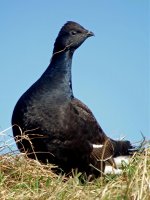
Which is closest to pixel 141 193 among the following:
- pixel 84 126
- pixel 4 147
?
pixel 4 147

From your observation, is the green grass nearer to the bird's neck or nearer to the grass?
the grass

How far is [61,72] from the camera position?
7.17 m

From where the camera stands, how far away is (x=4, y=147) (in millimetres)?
5355

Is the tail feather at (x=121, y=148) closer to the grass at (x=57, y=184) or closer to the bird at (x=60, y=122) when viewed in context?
the bird at (x=60, y=122)

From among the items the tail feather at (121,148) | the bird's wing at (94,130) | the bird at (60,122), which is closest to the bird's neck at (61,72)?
the bird at (60,122)


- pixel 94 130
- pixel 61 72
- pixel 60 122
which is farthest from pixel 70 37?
pixel 60 122

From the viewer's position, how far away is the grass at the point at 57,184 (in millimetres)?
4059

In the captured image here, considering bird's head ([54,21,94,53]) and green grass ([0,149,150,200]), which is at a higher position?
bird's head ([54,21,94,53])

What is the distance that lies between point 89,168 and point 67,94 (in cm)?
95

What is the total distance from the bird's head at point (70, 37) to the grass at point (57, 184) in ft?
7.83

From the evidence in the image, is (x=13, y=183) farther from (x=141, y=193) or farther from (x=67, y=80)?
(x=67, y=80)

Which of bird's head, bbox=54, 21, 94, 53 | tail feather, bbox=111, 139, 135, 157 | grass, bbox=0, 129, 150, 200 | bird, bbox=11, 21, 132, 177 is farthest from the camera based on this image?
tail feather, bbox=111, 139, 135, 157

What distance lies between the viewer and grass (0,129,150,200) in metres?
4.06

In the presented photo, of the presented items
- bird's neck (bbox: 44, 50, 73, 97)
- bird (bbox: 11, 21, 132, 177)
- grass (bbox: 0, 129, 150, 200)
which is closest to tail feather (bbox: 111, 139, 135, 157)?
bird (bbox: 11, 21, 132, 177)
